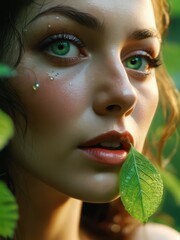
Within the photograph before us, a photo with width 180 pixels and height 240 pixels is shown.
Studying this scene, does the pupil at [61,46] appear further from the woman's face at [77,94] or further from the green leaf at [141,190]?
the green leaf at [141,190]

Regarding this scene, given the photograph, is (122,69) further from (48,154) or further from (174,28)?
(174,28)

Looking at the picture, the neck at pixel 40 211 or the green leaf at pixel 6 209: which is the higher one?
the green leaf at pixel 6 209

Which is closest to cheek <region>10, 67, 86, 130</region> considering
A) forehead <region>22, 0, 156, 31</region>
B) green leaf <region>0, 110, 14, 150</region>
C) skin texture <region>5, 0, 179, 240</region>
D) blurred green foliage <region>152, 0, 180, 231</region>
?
skin texture <region>5, 0, 179, 240</region>

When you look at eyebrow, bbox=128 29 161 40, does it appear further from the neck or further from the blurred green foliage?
the blurred green foliage

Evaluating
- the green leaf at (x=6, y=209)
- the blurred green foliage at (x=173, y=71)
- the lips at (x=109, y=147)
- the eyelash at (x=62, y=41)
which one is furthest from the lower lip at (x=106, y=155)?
the blurred green foliage at (x=173, y=71)

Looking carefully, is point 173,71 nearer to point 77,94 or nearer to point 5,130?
point 77,94
